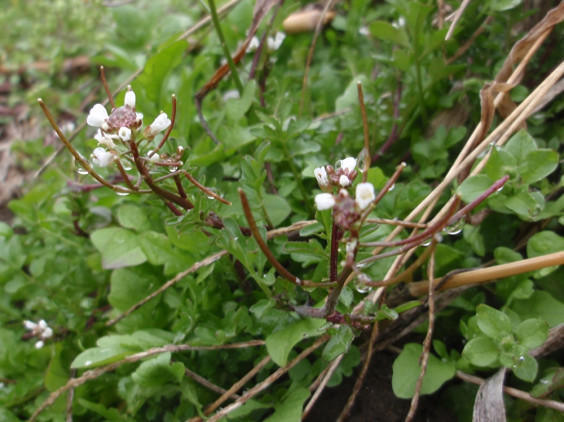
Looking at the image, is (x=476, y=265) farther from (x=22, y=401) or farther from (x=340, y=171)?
(x=22, y=401)

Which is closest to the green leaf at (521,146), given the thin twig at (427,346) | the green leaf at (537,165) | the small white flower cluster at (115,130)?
the green leaf at (537,165)

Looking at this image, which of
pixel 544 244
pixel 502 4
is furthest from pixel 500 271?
pixel 502 4

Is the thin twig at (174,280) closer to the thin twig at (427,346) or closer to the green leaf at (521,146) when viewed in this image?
the thin twig at (427,346)

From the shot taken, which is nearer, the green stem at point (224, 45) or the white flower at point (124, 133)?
the white flower at point (124, 133)

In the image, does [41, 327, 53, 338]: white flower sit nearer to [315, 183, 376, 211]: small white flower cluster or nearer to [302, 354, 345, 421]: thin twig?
[302, 354, 345, 421]: thin twig

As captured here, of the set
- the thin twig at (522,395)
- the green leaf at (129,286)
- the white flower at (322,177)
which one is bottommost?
the thin twig at (522,395)

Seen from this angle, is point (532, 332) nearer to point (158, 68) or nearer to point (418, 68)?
point (418, 68)

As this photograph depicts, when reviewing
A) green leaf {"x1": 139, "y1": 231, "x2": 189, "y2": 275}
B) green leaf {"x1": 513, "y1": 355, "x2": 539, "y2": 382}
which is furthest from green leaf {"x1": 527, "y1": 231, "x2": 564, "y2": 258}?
green leaf {"x1": 139, "y1": 231, "x2": 189, "y2": 275}

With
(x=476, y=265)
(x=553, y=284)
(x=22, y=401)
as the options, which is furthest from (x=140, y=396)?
(x=553, y=284)
